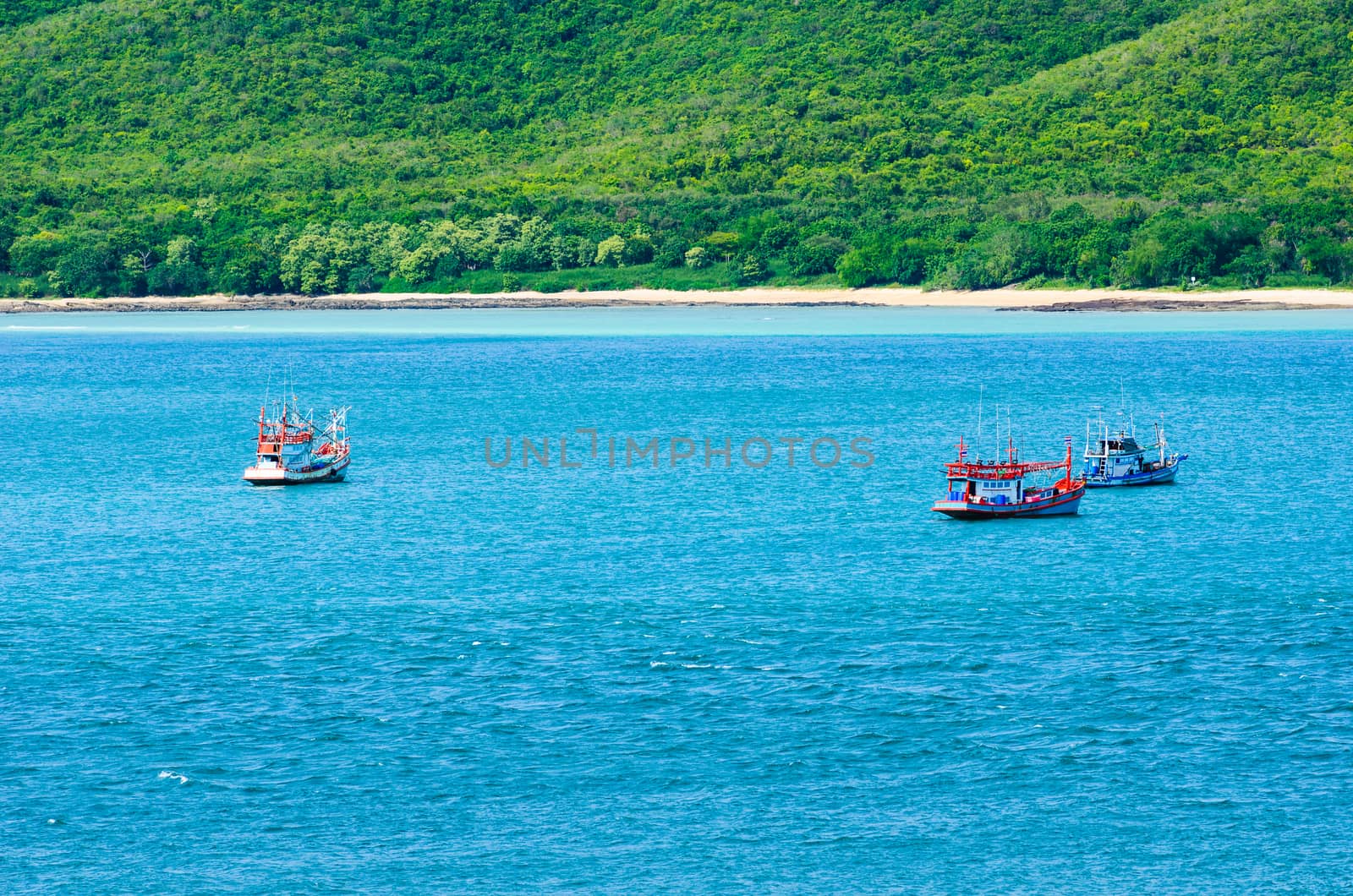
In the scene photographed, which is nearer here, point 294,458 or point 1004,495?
point 1004,495

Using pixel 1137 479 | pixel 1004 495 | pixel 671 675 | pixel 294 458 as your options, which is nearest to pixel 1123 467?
pixel 1137 479

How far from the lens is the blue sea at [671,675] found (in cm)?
3878

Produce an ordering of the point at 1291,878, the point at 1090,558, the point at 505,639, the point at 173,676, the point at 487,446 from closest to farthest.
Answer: the point at 1291,878, the point at 173,676, the point at 505,639, the point at 1090,558, the point at 487,446

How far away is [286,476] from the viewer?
88438mm

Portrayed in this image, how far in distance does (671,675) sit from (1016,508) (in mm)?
29543

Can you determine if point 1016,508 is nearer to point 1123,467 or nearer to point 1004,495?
point 1004,495

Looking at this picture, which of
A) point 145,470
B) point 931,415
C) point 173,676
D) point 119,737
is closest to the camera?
point 119,737

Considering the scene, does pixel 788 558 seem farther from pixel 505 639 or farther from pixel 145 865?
pixel 145 865

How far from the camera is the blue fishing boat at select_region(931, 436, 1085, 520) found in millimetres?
75875

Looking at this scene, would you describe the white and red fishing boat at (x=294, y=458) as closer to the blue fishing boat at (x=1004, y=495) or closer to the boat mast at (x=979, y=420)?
the blue fishing boat at (x=1004, y=495)

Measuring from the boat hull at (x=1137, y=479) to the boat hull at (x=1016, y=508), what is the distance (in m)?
7.43

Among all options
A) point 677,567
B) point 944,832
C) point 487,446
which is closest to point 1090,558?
point 677,567

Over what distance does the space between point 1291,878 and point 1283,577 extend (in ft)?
90.4

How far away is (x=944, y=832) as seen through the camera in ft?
129
